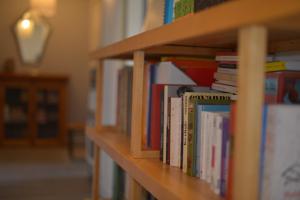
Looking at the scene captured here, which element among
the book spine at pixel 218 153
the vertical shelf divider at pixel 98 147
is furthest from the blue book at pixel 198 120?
the vertical shelf divider at pixel 98 147

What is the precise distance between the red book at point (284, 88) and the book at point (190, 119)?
0.52 ft

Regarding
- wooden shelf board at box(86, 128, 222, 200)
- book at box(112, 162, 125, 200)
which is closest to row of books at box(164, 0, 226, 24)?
wooden shelf board at box(86, 128, 222, 200)

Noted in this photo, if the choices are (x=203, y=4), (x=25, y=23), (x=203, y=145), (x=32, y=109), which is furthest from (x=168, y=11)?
(x=25, y=23)

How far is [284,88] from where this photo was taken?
844mm

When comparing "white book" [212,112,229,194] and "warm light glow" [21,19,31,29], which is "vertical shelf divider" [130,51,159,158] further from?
"warm light glow" [21,19,31,29]

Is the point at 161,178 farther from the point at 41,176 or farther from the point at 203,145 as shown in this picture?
the point at 41,176

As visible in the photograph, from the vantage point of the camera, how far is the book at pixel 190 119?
975mm

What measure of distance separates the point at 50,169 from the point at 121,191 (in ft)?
7.67

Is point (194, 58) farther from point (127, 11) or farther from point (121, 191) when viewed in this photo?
point (127, 11)

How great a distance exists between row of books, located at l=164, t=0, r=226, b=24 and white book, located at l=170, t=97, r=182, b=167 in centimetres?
27

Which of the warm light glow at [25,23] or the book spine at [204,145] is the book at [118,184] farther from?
the warm light glow at [25,23]

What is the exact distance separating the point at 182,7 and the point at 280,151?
647mm

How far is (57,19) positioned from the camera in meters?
5.71

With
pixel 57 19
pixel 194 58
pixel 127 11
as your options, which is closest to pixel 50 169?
pixel 127 11
